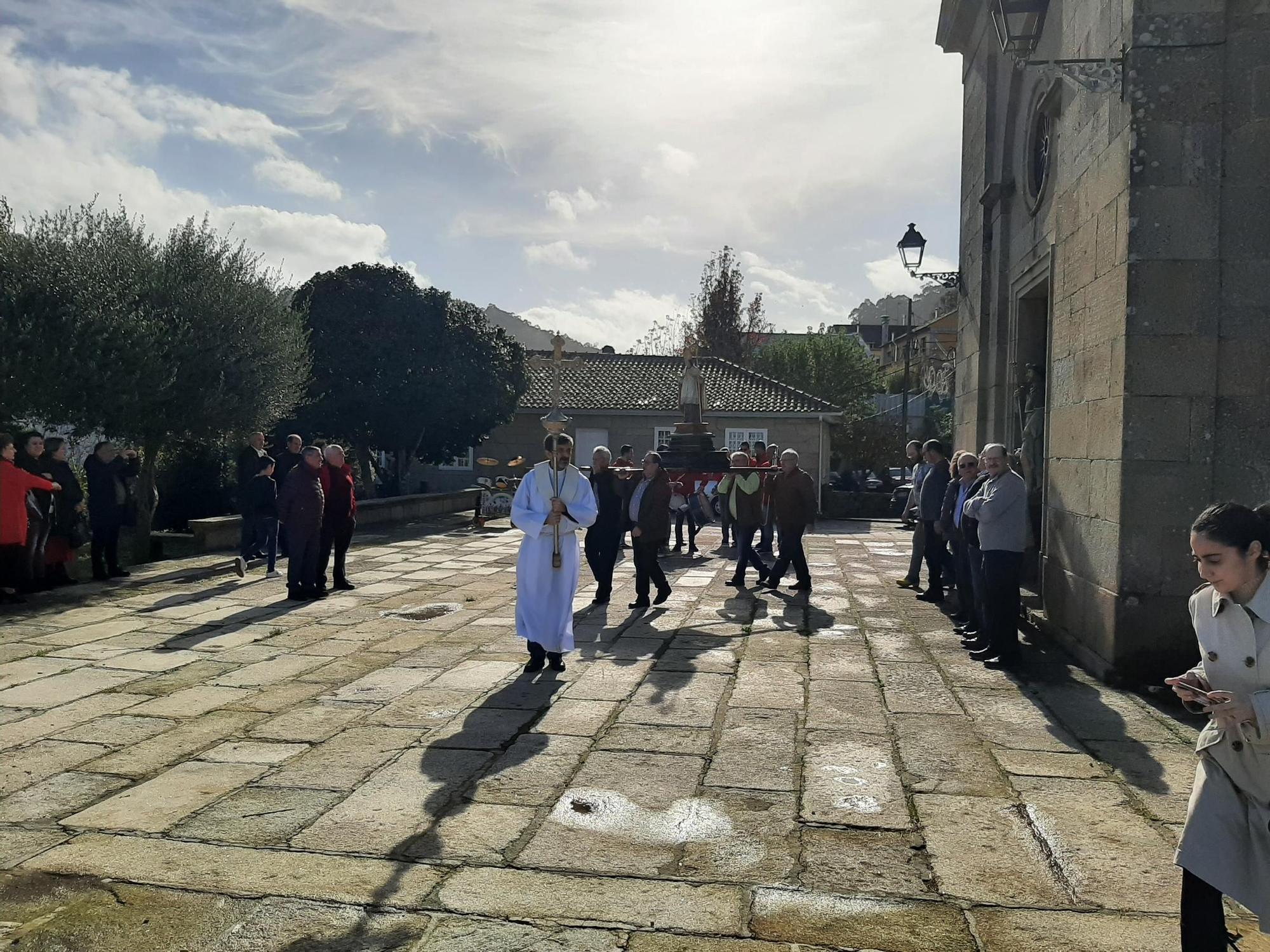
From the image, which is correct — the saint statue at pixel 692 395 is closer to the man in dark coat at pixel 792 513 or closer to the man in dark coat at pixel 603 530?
the man in dark coat at pixel 792 513

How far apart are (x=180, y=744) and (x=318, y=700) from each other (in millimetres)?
1026

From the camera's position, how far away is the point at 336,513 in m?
10.7

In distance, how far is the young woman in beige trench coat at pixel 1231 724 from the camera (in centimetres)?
255

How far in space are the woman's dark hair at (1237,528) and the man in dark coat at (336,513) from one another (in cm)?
913

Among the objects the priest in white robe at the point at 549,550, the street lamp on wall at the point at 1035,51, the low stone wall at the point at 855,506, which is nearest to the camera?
the street lamp on wall at the point at 1035,51

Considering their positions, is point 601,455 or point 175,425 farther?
point 175,425

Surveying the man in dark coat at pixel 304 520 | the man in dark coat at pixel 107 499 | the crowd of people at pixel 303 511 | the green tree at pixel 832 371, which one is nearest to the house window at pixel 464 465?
the green tree at pixel 832 371

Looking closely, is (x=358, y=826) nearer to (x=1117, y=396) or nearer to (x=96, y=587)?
(x=1117, y=396)

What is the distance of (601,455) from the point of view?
1042 cm

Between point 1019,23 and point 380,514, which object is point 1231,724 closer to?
point 1019,23

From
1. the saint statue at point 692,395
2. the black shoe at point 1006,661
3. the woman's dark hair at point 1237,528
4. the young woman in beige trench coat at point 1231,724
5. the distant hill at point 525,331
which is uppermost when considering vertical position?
the distant hill at point 525,331

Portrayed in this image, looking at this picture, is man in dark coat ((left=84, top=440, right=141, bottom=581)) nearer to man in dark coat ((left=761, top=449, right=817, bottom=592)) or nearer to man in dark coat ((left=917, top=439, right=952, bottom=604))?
man in dark coat ((left=761, top=449, right=817, bottom=592))

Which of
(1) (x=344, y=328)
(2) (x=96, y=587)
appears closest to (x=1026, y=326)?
(2) (x=96, y=587)

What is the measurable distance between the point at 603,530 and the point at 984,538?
4.06 meters
